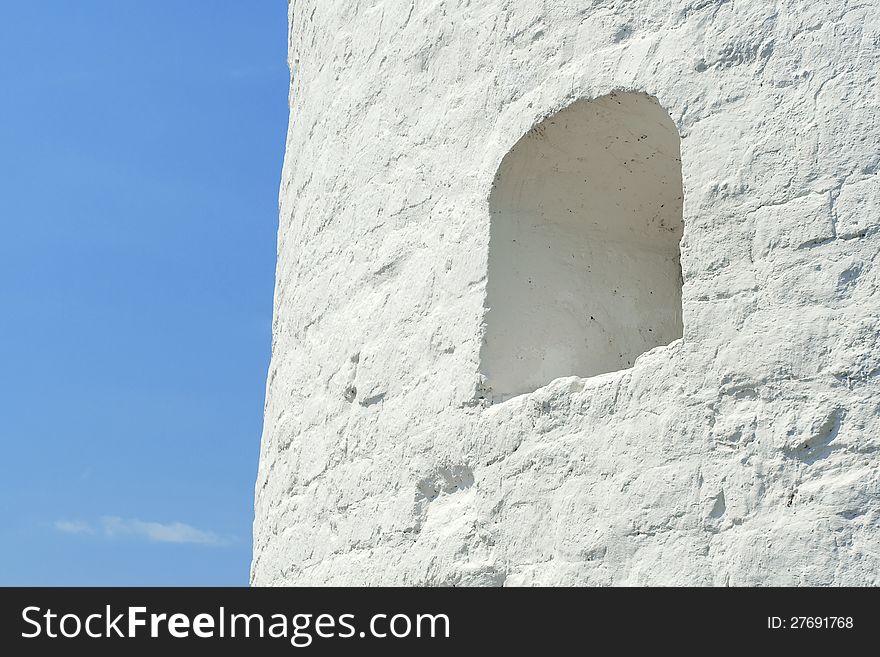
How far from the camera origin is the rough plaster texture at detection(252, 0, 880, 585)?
3135mm

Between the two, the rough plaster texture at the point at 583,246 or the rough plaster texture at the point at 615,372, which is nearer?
the rough plaster texture at the point at 615,372

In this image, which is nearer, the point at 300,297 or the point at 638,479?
the point at 638,479

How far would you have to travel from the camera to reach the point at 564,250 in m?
4.16

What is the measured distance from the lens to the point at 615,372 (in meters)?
3.74

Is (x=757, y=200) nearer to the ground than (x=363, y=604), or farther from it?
farther from it

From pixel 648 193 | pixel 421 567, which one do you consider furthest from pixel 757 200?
pixel 421 567

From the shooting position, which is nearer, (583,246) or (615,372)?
(615,372)

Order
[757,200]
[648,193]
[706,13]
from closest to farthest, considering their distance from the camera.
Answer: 1. [757,200]
2. [706,13]
3. [648,193]

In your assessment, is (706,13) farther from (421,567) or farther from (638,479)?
(421,567)

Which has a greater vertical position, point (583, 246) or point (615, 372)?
point (583, 246)

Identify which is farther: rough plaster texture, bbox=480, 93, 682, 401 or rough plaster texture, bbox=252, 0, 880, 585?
rough plaster texture, bbox=480, 93, 682, 401

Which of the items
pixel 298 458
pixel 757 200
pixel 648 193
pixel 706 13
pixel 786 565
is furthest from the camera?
pixel 298 458

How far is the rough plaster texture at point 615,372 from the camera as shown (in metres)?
3.13

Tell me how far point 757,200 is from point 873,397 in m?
0.63
